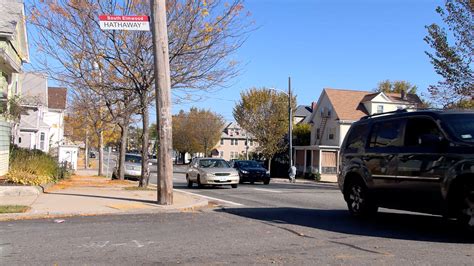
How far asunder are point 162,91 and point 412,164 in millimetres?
6248

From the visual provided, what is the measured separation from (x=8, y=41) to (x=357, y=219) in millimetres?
16240

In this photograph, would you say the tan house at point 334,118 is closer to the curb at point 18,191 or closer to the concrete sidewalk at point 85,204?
the concrete sidewalk at point 85,204

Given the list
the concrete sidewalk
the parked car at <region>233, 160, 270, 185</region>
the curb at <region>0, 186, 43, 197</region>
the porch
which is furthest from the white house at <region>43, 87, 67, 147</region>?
the concrete sidewalk

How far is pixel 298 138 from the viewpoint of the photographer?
5959 cm

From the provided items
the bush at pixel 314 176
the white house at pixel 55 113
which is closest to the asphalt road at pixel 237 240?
the bush at pixel 314 176

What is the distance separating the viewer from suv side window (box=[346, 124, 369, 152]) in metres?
10.3

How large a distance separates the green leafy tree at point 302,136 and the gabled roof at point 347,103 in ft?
22.6

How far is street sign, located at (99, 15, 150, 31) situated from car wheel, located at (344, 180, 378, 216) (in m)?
5.95

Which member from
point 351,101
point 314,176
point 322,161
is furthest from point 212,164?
point 351,101

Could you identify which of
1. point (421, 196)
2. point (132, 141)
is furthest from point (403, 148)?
point (132, 141)

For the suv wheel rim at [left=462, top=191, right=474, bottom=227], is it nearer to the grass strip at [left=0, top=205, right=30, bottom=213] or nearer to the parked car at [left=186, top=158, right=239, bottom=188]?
the grass strip at [left=0, top=205, right=30, bottom=213]

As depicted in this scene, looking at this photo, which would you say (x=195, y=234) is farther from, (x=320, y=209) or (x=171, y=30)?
(x=171, y=30)

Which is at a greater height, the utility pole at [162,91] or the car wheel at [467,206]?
the utility pole at [162,91]

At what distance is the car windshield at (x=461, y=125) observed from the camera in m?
7.90
